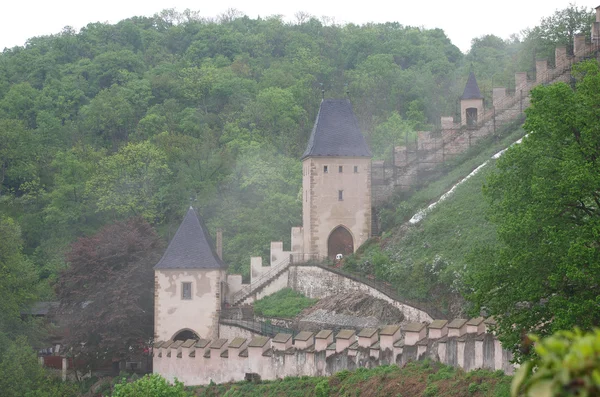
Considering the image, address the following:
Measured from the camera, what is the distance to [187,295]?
4888 cm

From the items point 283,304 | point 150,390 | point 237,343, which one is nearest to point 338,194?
point 283,304

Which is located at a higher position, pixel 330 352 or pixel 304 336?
pixel 304 336

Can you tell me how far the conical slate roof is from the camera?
52688 mm

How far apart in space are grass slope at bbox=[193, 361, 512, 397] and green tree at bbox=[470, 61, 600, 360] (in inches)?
58.8

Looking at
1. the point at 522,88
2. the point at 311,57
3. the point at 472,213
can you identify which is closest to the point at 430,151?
the point at 522,88

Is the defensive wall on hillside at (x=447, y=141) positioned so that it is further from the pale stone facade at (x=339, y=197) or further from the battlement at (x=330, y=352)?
the battlement at (x=330, y=352)

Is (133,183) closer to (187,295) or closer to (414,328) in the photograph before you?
(187,295)

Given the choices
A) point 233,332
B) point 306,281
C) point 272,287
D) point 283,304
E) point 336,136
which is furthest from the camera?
point 336,136

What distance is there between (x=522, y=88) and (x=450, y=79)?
38.9 meters

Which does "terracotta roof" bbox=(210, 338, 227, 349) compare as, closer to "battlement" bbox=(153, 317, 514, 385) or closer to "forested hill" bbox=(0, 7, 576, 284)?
"battlement" bbox=(153, 317, 514, 385)

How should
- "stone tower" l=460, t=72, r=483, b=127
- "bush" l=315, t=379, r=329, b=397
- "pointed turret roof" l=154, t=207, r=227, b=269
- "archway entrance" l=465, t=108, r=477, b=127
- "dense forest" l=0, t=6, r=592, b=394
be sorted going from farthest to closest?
"dense forest" l=0, t=6, r=592, b=394
"stone tower" l=460, t=72, r=483, b=127
"archway entrance" l=465, t=108, r=477, b=127
"pointed turret roof" l=154, t=207, r=227, b=269
"bush" l=315, t=379, r=329, b=397

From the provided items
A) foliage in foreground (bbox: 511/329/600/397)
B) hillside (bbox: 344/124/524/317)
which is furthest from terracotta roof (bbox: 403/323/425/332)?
foliage in foreground (bbox: 511/329/600/397)

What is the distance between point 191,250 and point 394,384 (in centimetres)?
2340

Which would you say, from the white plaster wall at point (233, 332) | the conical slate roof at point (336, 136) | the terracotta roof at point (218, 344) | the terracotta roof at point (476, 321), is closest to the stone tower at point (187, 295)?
the white plaster wall at point (233, 332)
